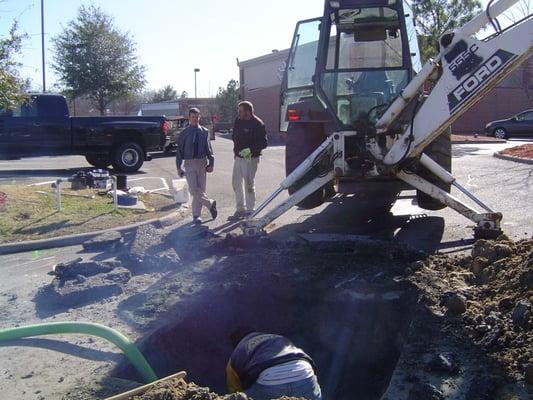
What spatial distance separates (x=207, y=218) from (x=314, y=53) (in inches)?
126

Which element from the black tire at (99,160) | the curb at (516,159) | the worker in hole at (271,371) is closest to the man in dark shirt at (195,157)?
the worker in hole at (271,371)

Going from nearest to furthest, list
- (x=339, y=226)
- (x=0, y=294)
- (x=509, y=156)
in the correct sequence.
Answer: (x=0, y=294) < (x=339, y=226) < (x=509, y=156)

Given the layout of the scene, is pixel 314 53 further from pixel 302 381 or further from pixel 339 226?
pixel 302 381

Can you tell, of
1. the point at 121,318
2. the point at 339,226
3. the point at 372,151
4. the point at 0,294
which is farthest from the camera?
the point at 339,226

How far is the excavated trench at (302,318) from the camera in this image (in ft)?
16.3

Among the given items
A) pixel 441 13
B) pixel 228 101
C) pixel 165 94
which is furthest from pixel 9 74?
pixel 165 94

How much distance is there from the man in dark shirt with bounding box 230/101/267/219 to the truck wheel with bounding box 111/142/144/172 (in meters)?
8.06

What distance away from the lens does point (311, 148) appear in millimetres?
8867

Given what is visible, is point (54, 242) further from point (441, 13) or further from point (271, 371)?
point (441, 13)

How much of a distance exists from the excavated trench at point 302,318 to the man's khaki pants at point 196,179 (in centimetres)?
337

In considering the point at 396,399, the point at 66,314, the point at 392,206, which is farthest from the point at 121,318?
the point at 392,206

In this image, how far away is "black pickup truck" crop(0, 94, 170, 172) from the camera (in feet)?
54.3

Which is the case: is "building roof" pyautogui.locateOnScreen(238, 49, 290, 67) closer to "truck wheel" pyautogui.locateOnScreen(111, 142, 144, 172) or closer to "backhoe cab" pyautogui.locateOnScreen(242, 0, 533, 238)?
"truck wheel" pyautogui.locateOnScreen(111, 142, 144, 172)

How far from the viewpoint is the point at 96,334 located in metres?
4.46
